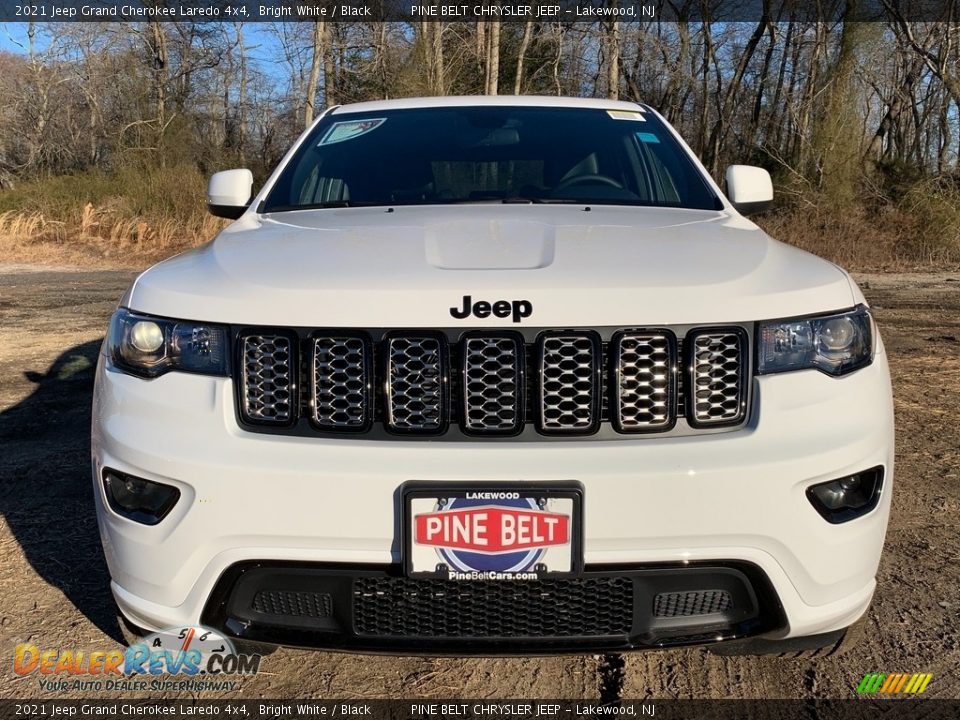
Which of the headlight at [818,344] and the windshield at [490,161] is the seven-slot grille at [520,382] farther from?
the windshield at [490,161]

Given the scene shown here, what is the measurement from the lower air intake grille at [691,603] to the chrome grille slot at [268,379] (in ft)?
3.04

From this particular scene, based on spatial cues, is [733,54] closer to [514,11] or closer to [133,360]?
[514,11]

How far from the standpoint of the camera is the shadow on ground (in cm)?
279

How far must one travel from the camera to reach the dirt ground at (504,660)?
87.9 inches

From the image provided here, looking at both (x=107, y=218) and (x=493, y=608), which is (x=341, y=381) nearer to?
(x=493, y=608)

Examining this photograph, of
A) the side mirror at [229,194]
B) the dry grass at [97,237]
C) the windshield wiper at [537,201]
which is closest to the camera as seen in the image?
the windshield wiper at [537,201]

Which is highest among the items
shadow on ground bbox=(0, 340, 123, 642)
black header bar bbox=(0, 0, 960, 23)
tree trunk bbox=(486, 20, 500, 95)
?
black header bar bbox=(0, 0, 960, 23)

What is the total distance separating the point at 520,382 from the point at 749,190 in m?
1.75

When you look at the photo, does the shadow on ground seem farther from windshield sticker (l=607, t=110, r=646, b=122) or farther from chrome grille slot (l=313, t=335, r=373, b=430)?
windshield sticker (l=607, t=110, r=646, b=122)

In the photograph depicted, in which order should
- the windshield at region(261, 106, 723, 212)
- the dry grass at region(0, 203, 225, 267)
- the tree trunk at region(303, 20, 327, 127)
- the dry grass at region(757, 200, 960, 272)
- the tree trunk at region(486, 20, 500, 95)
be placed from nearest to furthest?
the windshield at region(261, 106, 723, 212) → the dry grass at region(757, 200, 960, 272) → the dry grass at region(0, 203, 225, 267) → the tree trunk at region(486, 20, 500, 95) → the tree trunk at region(303, 20, 327, 127)

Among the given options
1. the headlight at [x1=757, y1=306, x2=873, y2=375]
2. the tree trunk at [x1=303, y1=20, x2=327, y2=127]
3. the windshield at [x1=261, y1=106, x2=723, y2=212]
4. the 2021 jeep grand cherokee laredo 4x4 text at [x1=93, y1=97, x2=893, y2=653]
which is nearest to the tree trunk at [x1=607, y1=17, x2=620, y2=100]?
the tree trunk at [x1=303, y1=20, x2=327, y2=127]

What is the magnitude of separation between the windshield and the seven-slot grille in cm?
112

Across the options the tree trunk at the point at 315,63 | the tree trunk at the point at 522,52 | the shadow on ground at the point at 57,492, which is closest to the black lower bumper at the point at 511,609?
the shadow on ground at the point at 57,492

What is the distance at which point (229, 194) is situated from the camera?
3.14 m
